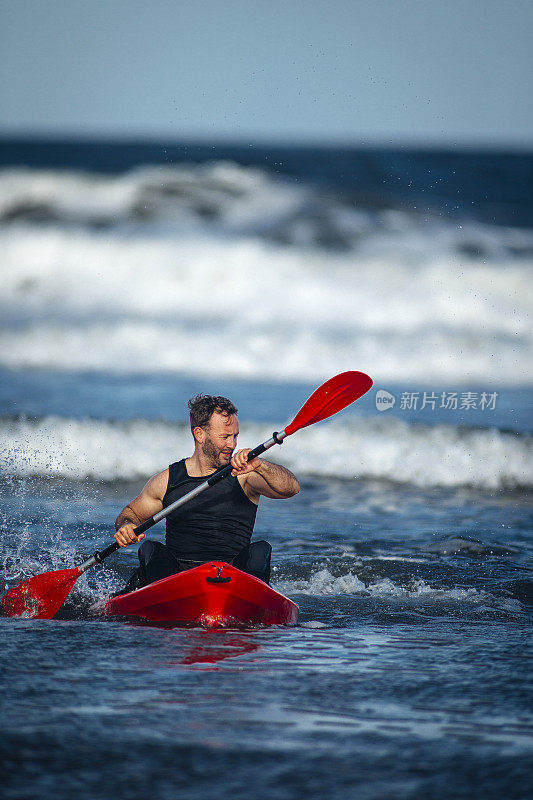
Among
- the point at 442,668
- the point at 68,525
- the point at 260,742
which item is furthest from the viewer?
the point at 68,525

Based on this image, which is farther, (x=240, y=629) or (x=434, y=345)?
(x=434, y=345)

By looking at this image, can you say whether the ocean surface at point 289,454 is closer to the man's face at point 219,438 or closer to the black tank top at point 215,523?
the black tank top at point 215,523

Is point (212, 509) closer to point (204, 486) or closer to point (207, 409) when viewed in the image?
point (204, 486)

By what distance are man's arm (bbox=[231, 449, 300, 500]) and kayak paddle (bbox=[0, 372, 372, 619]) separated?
0.15 ft

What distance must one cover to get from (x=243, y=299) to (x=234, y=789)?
617 inches

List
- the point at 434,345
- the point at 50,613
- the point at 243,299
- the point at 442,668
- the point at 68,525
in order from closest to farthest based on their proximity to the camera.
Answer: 1. the point at 442,668
2. the point at 50,613
3. the point at 68,525
4. the point at 434,345
5. the point at 243,299

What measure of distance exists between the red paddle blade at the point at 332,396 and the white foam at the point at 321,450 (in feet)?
14.1

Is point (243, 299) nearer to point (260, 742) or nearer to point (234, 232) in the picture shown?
point (234, 232)

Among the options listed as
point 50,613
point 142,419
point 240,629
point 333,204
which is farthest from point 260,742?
point 333,204

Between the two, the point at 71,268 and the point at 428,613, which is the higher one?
the point at 71,268

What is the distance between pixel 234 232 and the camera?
778 inches

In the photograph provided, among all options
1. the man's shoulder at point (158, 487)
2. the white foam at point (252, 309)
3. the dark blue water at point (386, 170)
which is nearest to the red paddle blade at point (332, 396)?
the man's shoulder at point (158, 487)

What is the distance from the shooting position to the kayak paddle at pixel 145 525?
4.30 meters

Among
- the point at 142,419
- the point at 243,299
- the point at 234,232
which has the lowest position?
the point at 142,419
